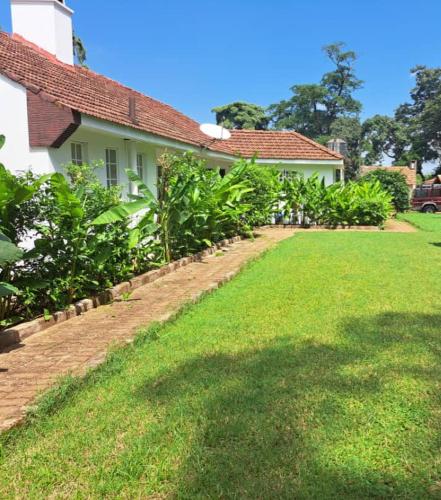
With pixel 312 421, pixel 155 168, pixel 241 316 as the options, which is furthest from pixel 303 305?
pixel 155 168

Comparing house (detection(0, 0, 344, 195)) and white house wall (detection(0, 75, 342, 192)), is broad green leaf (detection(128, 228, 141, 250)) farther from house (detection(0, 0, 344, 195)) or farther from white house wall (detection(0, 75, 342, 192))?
house (detection(0, 0, 344, 195))

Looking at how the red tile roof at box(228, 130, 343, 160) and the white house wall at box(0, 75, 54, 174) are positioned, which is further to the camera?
the red tile roof at box(228, 130, 343, 160)

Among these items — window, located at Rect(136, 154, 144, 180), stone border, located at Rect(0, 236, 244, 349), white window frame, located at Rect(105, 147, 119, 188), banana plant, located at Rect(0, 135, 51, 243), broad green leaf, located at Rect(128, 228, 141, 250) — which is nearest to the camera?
banana plant, located at Rect(0, 135, 51, 243)

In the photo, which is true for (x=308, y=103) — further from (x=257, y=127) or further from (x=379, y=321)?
(x=379, y=321)

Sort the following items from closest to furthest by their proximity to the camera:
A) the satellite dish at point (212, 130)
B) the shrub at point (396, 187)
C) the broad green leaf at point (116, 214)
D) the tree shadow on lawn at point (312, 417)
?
the tree shadow on lawn at point (312, 417) → the broad green leaf at point (116, 214) → the satellite dish at point (212, 130) → the shrub at point (396, 187)

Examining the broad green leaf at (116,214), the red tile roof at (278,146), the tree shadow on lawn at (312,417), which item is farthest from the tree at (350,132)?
the tree shadow on lawn at (312,417)

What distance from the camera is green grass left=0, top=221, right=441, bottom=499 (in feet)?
8.46

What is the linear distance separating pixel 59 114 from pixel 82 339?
5.04m

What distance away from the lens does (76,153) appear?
9.96m

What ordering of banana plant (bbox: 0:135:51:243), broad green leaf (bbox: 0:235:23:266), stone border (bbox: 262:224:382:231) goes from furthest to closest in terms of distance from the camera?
stone border (bbox: 262:224:382:231) < banana plant (bbox: 0:135:51:243) < broad green leaf (bbox: 0:235:23:266)

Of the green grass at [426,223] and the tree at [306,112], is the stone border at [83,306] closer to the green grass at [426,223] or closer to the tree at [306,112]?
the green grass at [426,223]

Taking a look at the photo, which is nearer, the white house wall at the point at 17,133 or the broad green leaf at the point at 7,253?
the broad green leaf at the point at 7,253

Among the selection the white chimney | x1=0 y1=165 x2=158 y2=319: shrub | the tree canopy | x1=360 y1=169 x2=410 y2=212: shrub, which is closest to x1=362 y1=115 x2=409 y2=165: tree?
the tree canopy

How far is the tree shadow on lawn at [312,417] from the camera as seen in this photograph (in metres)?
2.55
